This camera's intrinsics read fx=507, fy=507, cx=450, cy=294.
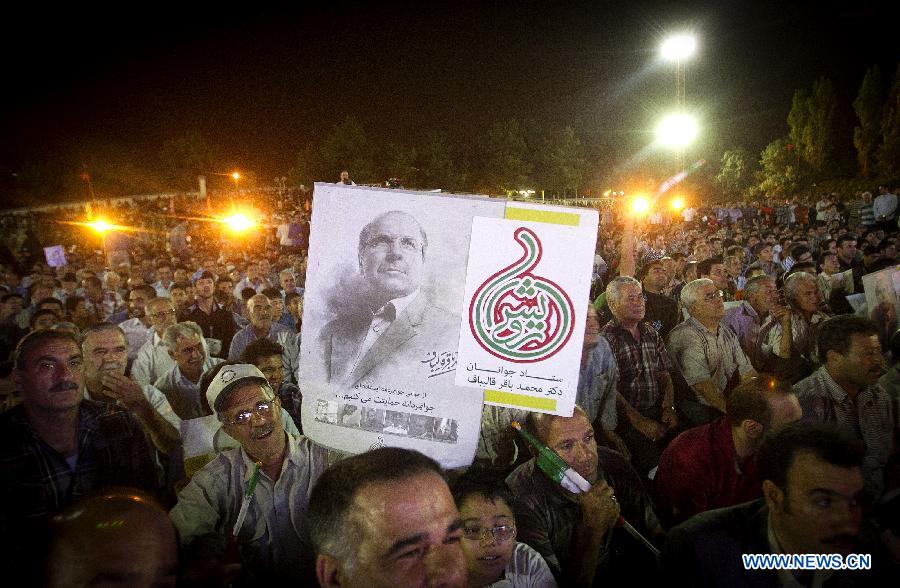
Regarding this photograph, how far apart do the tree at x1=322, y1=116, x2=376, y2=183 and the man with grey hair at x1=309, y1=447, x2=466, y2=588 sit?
35775mm

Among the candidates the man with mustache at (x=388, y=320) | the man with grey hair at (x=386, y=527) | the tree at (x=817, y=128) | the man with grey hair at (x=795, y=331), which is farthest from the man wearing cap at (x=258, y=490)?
the tree at (x=817, y=128)

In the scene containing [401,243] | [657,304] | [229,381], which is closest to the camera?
[401,243]

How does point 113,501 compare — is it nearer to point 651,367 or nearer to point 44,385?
point 44,385

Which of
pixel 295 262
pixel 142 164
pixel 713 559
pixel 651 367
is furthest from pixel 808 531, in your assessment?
pixel 142 164

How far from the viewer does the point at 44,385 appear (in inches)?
101

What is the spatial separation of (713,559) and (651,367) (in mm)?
2175

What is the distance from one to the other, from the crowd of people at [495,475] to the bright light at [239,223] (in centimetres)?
1696

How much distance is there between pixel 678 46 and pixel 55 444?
1345 centimetres

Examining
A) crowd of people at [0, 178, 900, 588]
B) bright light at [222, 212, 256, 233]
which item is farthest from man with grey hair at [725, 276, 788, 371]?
bright light at [222, 212, 256, 233]

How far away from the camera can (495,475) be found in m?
2.49

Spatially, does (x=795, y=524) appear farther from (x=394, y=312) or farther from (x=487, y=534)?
(x=394, y=312)

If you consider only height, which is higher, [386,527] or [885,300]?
[885,300]

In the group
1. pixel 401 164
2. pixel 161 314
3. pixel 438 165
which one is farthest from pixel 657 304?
pixel 438 165

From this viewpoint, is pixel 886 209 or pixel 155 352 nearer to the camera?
pixel 155 352
